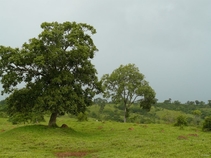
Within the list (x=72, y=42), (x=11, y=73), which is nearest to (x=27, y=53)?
(x=11, y=73)

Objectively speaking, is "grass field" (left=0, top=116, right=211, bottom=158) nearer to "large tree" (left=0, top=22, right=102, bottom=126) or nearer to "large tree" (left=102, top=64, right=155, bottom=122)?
"large tree" (left=0, top=22, right=102, bottom=126)

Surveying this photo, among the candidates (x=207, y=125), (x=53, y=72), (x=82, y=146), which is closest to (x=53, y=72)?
(x=53, y=72)

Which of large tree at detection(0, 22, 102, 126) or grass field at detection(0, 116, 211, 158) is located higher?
large tree at detection(0, 22, 102, 126)

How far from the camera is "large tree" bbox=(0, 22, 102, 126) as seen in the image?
25.0 meters

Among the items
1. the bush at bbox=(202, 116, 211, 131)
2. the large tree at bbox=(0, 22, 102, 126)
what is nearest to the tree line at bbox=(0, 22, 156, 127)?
the large tree at bbox=(0, 22, 102, 126)

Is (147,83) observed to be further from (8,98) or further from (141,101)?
(8,98)

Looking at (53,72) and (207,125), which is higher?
(53,72)

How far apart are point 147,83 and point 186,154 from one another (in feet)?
106

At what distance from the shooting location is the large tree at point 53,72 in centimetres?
2502

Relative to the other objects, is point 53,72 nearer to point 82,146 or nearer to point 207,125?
point 82,146

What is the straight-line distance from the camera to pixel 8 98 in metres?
26.9

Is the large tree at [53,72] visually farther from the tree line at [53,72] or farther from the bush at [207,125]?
the bush at [207,125]

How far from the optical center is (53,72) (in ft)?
86.9

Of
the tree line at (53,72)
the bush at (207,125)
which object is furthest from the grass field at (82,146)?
the bush at (207,125)
